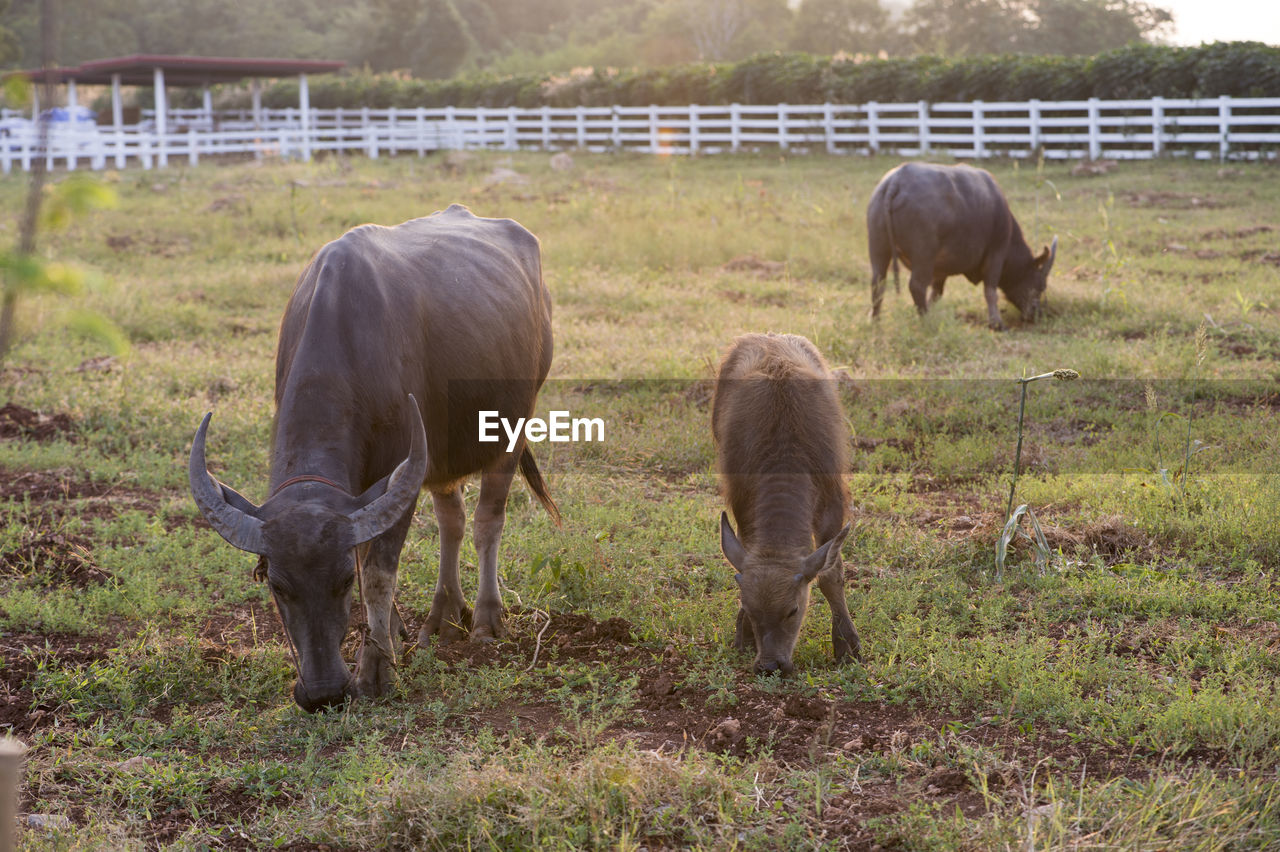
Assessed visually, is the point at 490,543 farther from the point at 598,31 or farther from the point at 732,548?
the point at 598,31

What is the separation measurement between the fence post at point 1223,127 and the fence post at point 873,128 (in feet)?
23.4

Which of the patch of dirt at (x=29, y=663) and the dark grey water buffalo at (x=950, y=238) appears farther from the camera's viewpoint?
the dark grey water buffalo at (x=950, y=238)

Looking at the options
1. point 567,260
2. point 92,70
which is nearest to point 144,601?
point 567,260

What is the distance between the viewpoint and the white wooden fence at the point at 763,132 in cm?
2245

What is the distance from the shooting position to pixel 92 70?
3183 centimetres

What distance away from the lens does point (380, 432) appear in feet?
15.6

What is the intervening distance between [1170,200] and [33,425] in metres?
16.1

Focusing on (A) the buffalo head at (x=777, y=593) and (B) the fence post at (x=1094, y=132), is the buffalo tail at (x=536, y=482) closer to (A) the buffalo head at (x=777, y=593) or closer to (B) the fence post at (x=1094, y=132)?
(A) the buffalo head at (x=777, y=593)

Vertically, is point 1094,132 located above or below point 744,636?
above

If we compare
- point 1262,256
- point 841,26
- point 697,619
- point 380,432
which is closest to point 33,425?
point 380,432

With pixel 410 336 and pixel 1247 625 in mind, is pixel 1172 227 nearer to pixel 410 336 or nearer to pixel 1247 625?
pixel 1247 625

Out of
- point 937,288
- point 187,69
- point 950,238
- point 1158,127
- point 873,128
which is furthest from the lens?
point 187,69

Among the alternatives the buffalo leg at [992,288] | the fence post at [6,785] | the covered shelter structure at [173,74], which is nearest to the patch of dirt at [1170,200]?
the buffalo leg at [992,288]

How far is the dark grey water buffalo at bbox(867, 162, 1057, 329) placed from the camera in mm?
11648
